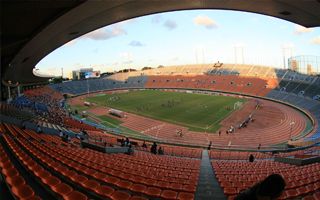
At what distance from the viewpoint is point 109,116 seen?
4159 centimetres

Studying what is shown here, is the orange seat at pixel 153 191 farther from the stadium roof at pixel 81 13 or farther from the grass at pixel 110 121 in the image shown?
the grass at pixel 110 121

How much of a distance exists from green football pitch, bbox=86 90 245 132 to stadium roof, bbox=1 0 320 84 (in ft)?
49.4

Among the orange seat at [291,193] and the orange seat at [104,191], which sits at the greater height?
the orange seat at [104,191]

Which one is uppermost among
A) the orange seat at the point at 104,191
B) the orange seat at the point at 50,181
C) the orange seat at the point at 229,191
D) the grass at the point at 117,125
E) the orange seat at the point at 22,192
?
the orange seat at the point at 22,192

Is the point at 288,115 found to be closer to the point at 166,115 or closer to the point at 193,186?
the point at 166,115

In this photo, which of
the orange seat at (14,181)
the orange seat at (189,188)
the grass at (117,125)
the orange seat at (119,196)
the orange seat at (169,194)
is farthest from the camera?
the grass at (117,125)

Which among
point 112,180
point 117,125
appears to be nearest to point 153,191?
point 112,180

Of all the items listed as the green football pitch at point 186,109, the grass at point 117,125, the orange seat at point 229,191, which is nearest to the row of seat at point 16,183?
the orange seat at point 229,191

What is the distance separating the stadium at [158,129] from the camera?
23.8ft

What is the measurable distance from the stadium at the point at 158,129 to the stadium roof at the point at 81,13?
5.7 inches

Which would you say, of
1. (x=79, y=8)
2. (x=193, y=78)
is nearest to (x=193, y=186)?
(x=79, y=8)

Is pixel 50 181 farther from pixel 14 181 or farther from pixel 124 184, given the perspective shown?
pixel 124 184

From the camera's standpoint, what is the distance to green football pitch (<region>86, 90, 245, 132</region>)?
121ft

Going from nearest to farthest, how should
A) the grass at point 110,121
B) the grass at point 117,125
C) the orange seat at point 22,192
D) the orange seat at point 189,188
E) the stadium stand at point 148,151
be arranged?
1. the orange seat at point 22,192
2. the stadium stand at point 148,151
3. the orange seat at point 189,188
4. the grass at point 117,125
5. the grass at point 110,121
